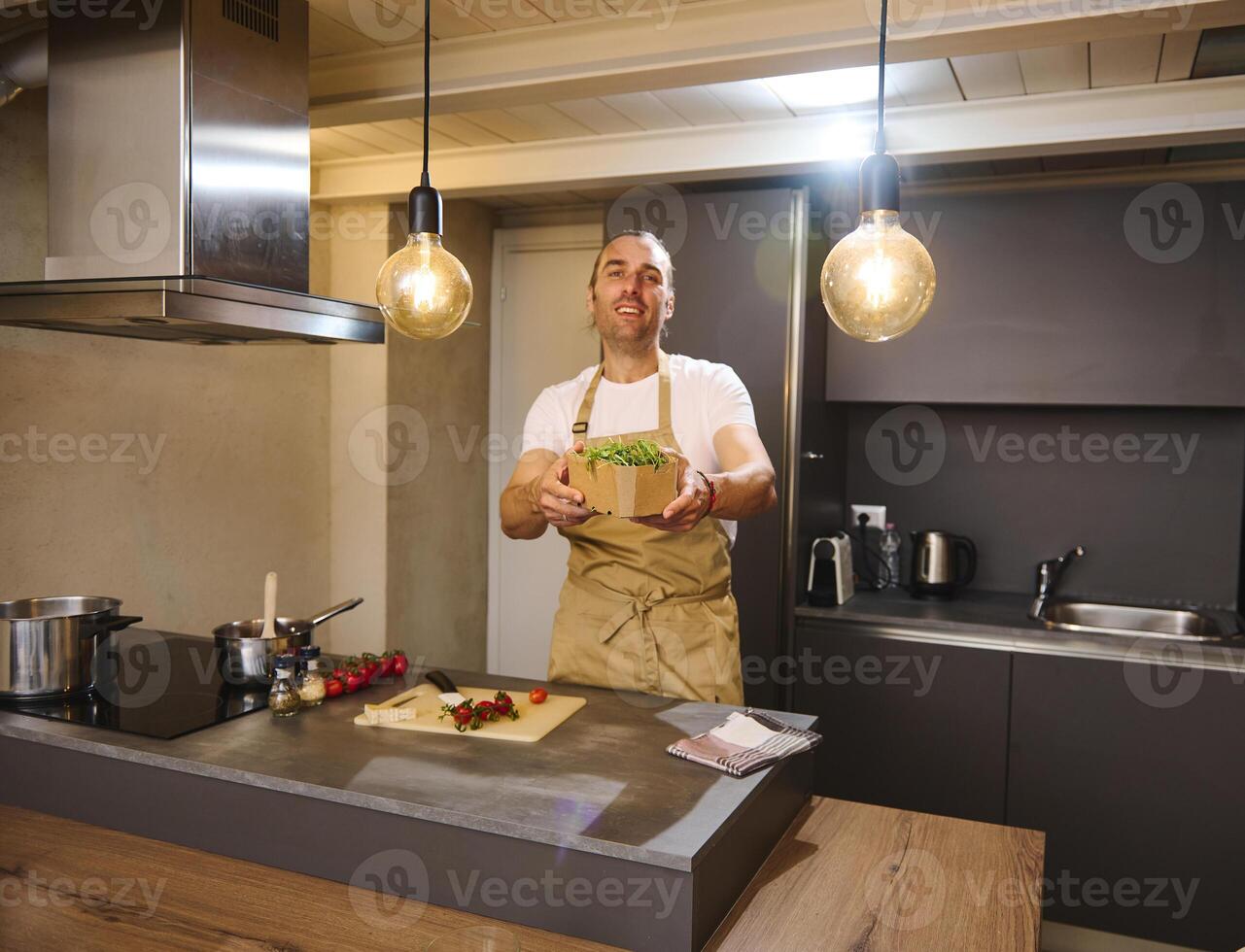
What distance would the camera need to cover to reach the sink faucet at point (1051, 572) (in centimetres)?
333

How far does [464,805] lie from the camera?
1.44 metres

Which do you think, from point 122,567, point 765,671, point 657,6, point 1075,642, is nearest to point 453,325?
point 657,6

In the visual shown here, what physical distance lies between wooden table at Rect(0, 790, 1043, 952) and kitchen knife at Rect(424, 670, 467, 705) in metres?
0.44

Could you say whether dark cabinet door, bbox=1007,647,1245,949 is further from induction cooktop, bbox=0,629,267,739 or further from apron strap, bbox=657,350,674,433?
induction cooktop, bbox=0,629,267,739

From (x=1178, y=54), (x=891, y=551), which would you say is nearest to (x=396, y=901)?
(x=1178, y=54)

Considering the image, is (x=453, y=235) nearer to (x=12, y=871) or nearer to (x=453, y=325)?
(x=453, y=325)

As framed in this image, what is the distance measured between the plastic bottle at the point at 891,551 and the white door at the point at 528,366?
1.40 metres

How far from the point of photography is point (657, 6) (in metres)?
2.10

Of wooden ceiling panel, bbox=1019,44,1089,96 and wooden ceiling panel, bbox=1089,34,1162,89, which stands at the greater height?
wooden ceiling panel, bbox=1019,44,1089,96

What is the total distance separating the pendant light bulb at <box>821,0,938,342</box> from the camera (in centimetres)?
137

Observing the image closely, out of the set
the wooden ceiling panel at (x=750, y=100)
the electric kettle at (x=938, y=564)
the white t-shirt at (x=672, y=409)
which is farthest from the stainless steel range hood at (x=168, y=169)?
the electric kettle at (x=938, y=564)

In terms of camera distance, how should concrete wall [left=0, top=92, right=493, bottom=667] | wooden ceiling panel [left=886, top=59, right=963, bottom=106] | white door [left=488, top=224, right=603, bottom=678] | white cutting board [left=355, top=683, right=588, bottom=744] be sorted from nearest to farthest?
1. white cutting board [left=355, top=683, right=588, bottom=744]
2. wooden ceiling panel [left=886, top=59, right=963, bottom=106]
3. concrete wall [left=0, top=92, right=493, bottom=667]
4. white door [left=488, top=224, right=603, bottom=678]

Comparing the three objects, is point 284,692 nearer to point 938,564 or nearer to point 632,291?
point 632,291

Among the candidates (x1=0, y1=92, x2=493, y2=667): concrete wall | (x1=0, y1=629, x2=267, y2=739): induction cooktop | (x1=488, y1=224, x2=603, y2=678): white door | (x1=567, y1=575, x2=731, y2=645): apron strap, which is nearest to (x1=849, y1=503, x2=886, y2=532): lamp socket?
(x1=488, y1=224, x2=603, y2=678): white door
